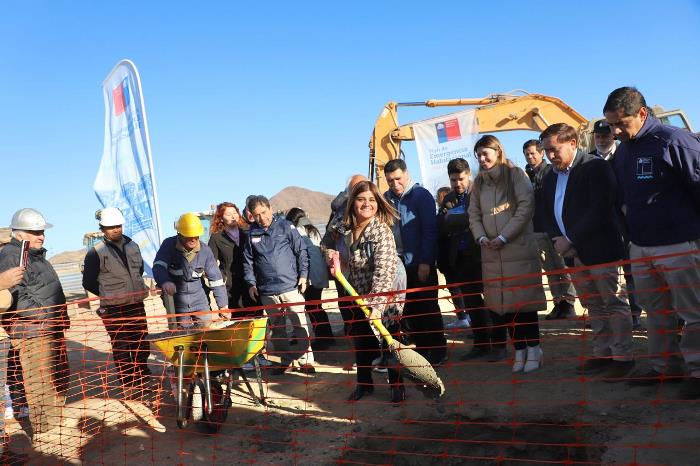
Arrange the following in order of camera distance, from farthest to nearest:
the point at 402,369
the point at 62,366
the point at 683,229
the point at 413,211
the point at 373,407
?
the point at 62,366 < the point at 413,211 < the point at 373,407 < the point at 402,369 < the point at 683,229

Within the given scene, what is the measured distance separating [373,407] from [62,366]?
10.1 ft

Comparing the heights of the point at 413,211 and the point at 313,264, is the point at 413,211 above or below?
→ above

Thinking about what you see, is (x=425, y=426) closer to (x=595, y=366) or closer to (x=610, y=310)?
(x=595, y=366)

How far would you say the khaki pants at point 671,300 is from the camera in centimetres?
306

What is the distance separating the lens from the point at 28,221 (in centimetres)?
458

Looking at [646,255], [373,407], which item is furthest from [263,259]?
[646,255]

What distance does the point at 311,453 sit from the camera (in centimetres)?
336

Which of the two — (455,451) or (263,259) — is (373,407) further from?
(263,259)

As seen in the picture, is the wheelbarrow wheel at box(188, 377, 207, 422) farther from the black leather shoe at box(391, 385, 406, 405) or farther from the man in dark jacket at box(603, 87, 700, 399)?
the man in dark jacket at box(603, 87, 700, 399)

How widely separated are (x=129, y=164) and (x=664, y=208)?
589 cm

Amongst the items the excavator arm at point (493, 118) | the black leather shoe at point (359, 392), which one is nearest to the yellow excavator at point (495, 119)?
the excavator arm at point (493, 118)

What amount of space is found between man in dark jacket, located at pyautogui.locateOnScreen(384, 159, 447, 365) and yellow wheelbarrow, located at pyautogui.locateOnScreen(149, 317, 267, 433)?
1.40 meters

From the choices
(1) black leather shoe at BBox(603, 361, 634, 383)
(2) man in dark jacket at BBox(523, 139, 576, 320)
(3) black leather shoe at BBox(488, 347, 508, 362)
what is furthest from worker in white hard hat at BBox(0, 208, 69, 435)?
(2) man in dark jacket at BBox(523, 139, 576, 320)

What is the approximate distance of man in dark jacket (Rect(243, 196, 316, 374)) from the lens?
496 cm
